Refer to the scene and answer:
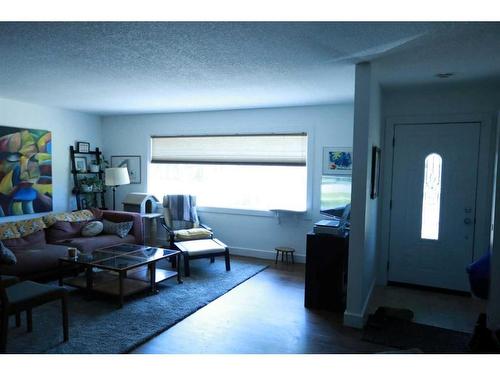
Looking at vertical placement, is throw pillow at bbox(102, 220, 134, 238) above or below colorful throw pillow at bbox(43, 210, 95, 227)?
below

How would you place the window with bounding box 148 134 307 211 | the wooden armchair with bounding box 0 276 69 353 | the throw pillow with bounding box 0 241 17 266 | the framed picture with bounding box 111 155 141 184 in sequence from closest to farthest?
1. the wooden armchair with bounding box 0 276 69 353
2. the throw pillow with bounding box 0 241 17 266
3. the window with bounding box 148 134 307 211
4. the framed picture with bounding box 111 155 141 184

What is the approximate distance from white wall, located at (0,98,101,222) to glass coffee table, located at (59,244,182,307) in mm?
1891

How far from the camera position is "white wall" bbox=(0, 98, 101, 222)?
497cm

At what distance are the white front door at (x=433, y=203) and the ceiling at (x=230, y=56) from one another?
2.45 feet

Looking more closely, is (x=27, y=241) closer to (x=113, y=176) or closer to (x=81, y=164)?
(x=113, y=176)

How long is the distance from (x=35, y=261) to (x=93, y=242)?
31.8 inches

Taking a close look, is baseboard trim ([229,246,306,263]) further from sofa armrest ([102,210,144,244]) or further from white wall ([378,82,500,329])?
white wall ([378,82,500,329])

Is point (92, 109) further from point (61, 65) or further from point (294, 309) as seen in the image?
point (294, 309)

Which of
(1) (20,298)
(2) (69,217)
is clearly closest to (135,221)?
(2) (69,217)

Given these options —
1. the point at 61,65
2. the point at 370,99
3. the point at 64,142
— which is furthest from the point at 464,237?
the point at 64,142

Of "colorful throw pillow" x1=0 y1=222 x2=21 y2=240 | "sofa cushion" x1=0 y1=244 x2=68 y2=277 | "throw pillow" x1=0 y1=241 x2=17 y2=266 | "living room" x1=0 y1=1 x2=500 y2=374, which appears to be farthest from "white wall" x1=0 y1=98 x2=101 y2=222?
"throw pillow" x1=0 y1=241 x2=17 y2=266

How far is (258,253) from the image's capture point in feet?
17.9

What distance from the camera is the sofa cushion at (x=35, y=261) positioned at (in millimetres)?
3730

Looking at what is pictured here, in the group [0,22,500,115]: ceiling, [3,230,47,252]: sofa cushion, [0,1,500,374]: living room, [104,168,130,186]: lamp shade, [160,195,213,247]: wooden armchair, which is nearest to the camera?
[0,22,500,115]: ceiling
